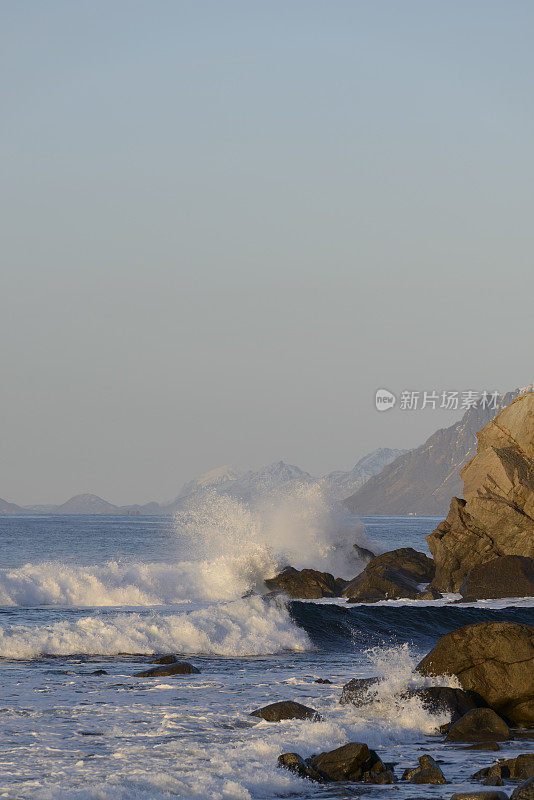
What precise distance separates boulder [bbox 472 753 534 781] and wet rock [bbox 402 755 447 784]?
20.0 inches

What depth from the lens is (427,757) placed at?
1308 centimetres

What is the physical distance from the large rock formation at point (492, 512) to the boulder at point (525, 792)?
1263 inches

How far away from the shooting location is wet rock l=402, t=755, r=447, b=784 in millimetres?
12406

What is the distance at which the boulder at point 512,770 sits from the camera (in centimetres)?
Answer: 1242

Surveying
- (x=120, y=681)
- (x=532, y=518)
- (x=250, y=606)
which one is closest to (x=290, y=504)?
(x=532, y=518)

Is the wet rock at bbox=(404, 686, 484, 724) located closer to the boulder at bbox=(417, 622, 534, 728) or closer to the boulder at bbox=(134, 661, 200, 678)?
the boulder at bbox=(417, 622, 534, 728)

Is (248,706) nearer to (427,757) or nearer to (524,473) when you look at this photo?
(427,757)

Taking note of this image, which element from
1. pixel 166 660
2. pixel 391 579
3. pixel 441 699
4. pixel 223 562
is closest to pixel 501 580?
pixel 391 579

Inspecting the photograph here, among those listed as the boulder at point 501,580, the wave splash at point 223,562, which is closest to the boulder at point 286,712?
the boulder at point 501,580

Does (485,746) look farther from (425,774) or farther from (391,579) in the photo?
(391,579)

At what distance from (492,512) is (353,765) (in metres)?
32.8

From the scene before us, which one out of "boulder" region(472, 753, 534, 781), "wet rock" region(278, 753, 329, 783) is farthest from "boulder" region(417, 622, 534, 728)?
"wet rock" region(278, 753, 329, 783)

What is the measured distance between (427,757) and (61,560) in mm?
59014

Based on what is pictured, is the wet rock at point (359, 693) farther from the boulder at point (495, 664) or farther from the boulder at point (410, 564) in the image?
the boulder at point (410, 564)
